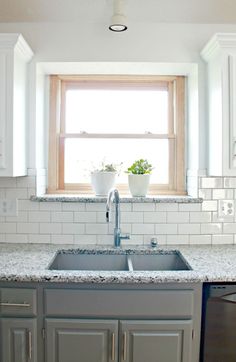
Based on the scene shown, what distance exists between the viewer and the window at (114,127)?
8.23ft

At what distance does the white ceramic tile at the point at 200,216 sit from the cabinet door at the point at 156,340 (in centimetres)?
80

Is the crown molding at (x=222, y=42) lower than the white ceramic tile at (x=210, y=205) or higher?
higher

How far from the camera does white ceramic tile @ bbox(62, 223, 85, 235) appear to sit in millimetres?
2256

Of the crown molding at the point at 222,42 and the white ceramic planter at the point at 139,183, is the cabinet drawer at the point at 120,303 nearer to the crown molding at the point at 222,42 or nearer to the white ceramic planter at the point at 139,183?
the white ceramic planter at the point at 139,183

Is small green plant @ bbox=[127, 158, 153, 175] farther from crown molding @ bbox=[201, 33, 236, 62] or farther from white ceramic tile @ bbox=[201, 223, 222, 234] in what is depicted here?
crown molding @ bbox=[201, 33, 236, 62]

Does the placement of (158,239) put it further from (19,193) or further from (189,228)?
(19,193)

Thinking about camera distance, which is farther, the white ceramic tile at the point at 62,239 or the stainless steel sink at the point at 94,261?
the white ceramic tile at the point at 62,239

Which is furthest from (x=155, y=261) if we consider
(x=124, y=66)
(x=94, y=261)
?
(x=124, y=66)

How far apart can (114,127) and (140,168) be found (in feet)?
1.47

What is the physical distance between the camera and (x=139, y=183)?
7.43 ft

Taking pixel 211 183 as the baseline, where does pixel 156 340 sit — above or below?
below

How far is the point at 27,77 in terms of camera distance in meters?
2.21

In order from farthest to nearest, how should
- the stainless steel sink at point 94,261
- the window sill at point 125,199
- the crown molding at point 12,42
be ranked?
the window sill at point 125,199 < the stainless steel sink at point 94,261 < the crown molding at point 12,42

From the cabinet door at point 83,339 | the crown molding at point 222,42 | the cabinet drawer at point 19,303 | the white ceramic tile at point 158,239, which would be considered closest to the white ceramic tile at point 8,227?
the cabinet drawer at point 19,303
